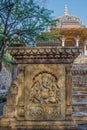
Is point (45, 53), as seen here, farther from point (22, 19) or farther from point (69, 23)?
point (69, 23)

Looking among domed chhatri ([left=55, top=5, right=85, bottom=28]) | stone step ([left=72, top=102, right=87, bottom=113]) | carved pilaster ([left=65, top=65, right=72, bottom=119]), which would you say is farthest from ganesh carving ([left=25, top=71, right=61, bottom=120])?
domed chhatri ([left=55, top=5, right=85, bottom=28])

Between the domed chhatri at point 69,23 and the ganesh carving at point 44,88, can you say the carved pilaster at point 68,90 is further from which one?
the domed chhatri at point 69,23

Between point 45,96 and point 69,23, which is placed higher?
point 69,23

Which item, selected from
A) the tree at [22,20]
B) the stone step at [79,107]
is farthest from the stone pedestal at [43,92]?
the tree at [22,20]

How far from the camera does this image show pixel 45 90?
5.19m

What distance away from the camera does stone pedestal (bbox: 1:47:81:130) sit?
515 cm

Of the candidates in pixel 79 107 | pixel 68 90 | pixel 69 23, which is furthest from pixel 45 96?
pixel 69 23

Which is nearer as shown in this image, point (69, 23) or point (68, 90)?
point (68, 90)

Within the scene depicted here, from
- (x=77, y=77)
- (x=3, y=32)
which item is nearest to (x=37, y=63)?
(x=3, y=32)

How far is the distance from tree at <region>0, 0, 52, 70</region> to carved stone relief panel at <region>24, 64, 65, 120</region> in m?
9.13

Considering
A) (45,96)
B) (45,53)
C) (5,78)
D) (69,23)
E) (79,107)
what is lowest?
(79,107)

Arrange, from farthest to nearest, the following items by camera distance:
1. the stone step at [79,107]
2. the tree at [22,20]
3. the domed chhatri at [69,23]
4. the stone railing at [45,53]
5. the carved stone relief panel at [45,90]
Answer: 1. the domed chhatri at [69,23]
2. the tree at [22,20]
3. the stone step at [79,107]
4. the carved stone relief panel at [45,90]
5. the stone railing at [45,53]

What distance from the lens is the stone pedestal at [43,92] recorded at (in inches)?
203

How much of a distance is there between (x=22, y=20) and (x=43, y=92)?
385 inches
